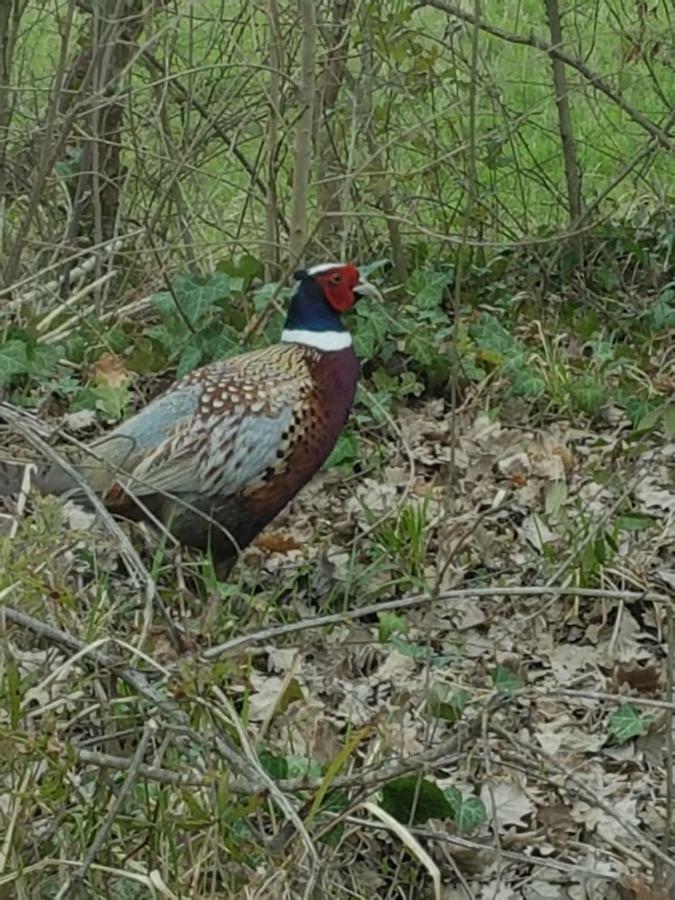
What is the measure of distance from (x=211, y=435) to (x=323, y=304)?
0.60 metres

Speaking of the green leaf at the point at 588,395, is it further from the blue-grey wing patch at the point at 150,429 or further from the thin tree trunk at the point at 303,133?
the blue-grey wing patch at the point at 150,429

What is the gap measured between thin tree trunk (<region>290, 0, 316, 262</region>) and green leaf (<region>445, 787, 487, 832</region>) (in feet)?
9.03

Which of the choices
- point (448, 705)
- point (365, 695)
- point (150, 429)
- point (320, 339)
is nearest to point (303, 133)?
point (320, 339)

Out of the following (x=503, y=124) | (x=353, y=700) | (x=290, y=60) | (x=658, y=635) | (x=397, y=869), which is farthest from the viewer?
(x=503, y=124)

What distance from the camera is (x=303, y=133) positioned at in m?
5.88

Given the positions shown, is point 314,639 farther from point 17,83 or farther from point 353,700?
point 17,83

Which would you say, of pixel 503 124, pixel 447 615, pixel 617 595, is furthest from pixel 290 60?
pixel 617 595

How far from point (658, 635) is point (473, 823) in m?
1.12

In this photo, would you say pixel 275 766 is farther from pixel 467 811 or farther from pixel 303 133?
pixel 303 133

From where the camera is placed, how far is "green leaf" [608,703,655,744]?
3.87m

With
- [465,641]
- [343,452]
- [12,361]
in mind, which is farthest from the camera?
[12,361]

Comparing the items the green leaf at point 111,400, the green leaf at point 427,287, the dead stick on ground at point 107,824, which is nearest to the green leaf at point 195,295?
the green leaf at point 111,400

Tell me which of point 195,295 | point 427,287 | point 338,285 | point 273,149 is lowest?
point 427,287

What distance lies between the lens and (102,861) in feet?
10.3
